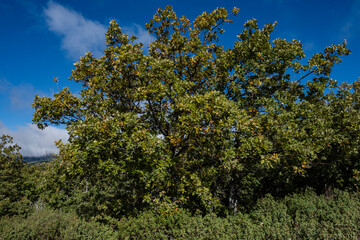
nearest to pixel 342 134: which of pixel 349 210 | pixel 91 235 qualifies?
pixel 349 210

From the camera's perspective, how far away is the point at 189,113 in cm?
888

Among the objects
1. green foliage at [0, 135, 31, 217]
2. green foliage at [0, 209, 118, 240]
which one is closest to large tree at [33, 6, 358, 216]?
green foliage at [0, 209, 118, 240]

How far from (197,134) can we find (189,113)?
1.02 metres

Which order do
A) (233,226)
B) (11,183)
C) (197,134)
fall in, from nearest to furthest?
(233,226) → (197,134) → (11,183)

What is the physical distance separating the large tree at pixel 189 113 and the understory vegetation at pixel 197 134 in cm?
6

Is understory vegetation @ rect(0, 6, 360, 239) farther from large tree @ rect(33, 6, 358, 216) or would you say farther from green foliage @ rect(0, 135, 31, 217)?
green foliage @ rect(0, 135, 31, 217)

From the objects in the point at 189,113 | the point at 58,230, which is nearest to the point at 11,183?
the point at 58,230

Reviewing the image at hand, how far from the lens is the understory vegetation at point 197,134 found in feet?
23.8

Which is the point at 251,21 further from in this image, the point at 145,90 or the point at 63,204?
the point at 63,204

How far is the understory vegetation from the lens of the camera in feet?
23.8

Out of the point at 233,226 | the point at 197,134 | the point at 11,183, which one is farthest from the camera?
the point at 11,183

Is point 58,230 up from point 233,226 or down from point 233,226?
down

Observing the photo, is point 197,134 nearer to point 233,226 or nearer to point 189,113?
point 189,113

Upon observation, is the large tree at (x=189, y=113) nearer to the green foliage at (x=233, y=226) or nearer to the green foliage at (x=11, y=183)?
the green foliage at (x=233, y=226)
